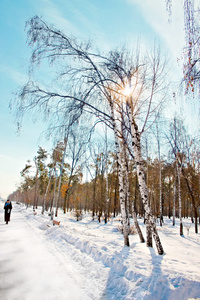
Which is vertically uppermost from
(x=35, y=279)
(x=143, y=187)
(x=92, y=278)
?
(x=143, y=187)

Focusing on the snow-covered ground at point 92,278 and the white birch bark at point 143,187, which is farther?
the white birch bark at point 143,187

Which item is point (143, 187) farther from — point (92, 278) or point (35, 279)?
point (35, 279)

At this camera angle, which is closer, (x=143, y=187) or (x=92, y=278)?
(x=92, y=278)

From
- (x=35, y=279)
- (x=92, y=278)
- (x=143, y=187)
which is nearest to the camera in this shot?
Result: (x=35, y=279)

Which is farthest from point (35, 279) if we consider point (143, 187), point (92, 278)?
point (143, 187)

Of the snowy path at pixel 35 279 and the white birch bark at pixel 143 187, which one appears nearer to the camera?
the snowy path at pixel 35 279

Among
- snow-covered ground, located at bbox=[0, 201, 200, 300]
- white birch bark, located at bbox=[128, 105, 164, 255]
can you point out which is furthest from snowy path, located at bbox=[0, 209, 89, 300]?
white birch bark, located at bbox=[128, 105, 164, 255]

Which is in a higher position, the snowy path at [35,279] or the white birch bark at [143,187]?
the white birch bark at [143,187]

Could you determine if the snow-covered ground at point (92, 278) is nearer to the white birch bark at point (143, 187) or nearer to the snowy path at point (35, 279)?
the snowy path at point (35, 279)

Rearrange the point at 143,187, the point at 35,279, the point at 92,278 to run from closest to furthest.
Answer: the point at 35,279
the point at 92,278
the point at 143,187

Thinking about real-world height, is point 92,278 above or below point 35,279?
below

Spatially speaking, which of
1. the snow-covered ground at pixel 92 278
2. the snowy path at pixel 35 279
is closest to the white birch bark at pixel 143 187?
the snow-covered ground at pixel 92 278

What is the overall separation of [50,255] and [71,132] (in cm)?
395

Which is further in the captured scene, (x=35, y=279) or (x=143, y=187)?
(x=143, y=187)
